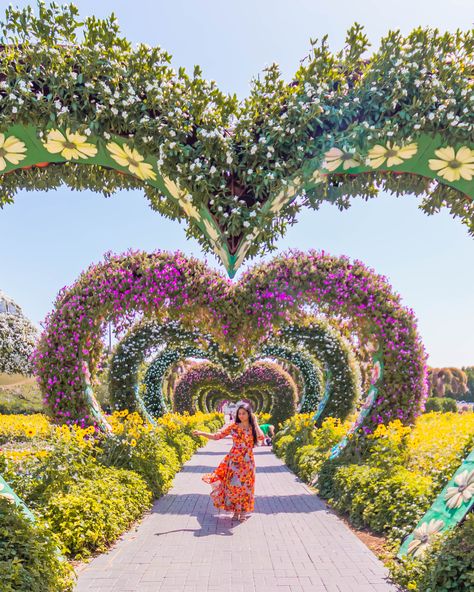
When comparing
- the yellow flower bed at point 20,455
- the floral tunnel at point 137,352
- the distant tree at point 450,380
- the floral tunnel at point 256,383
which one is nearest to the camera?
the yellow flower bed at point 20,455

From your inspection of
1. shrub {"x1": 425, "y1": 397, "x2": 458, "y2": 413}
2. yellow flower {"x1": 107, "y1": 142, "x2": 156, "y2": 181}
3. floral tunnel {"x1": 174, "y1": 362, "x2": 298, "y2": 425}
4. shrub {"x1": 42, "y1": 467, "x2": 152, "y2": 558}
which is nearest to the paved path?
shrub {"x1": 42, "y1": 467, "x2": 152, "y2": 558}

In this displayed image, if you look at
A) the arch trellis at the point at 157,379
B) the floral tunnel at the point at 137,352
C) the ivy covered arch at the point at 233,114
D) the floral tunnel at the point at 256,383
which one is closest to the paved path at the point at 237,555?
the ivy covered arch at the point at 233,114

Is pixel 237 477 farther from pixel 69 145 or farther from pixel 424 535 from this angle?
pixel 69 145

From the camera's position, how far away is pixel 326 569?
456 cm

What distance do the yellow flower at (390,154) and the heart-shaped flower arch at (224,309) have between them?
5059mm

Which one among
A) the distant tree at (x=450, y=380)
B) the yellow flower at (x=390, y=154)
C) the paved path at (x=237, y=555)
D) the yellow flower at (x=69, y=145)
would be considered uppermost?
the distant tree at (x=450, y=380)

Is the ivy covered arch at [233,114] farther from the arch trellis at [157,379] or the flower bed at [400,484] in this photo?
the arch trellis at [157,379]

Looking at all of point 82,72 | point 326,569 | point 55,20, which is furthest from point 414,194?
point 326,569

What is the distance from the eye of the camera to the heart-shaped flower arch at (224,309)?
313 inches

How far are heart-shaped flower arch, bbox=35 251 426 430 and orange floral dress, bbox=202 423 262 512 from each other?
2.09 meters

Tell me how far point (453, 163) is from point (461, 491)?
2.30 metres

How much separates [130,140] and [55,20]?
871 mm

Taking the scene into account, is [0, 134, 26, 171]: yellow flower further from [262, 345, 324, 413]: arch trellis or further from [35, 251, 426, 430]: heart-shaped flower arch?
[262, 345, 324, 413]: arch trellis

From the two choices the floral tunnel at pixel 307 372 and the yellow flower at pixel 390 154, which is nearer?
the yellow flower at pixel 390 154
